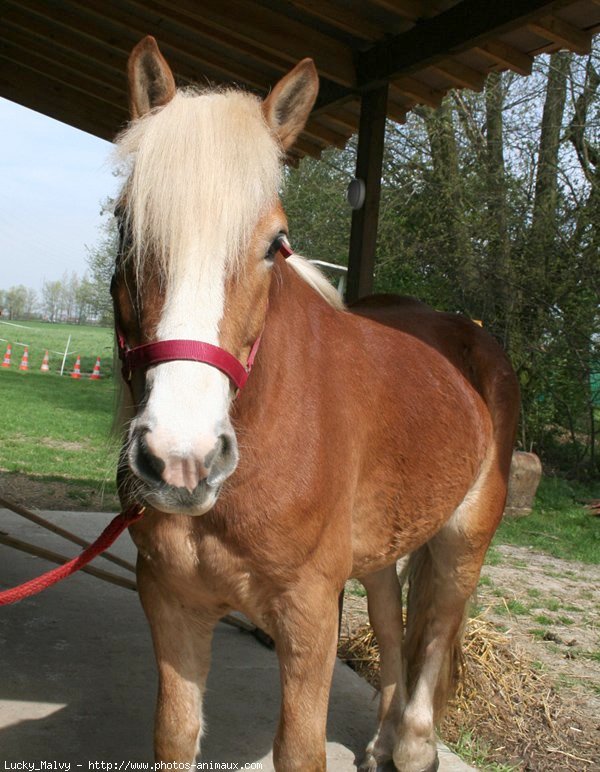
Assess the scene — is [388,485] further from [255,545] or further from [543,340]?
[543,340]

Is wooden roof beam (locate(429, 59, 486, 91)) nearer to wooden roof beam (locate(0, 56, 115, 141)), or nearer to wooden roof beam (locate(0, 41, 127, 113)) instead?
wooden roof beam (locate(0, 41, 127, 113))

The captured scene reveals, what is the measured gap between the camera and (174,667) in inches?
92.1

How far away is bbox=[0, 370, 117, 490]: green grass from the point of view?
31.6 ft

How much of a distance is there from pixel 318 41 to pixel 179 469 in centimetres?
289

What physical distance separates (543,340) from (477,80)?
9.10m

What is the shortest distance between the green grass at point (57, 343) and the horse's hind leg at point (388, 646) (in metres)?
21.6

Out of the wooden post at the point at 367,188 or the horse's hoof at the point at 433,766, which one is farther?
the wooden post at the point at 367,188

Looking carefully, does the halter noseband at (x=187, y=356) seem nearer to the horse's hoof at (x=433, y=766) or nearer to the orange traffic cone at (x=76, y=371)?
the horse's hoof at (x=433, y=766)

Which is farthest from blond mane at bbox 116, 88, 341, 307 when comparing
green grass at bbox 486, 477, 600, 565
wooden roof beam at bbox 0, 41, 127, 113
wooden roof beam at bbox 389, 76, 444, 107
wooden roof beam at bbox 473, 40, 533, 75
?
green grass at bbox 486, 477, 600, 565

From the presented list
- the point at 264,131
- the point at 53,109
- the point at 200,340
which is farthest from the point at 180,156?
the point at 53,109

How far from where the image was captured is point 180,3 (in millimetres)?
3691

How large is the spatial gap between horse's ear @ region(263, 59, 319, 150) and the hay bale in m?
7.72

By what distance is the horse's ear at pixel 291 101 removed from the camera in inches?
84.6

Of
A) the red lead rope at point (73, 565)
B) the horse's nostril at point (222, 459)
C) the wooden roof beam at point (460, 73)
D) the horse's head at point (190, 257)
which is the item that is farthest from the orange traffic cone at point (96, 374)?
the horse's nostril at point (222, 459)
